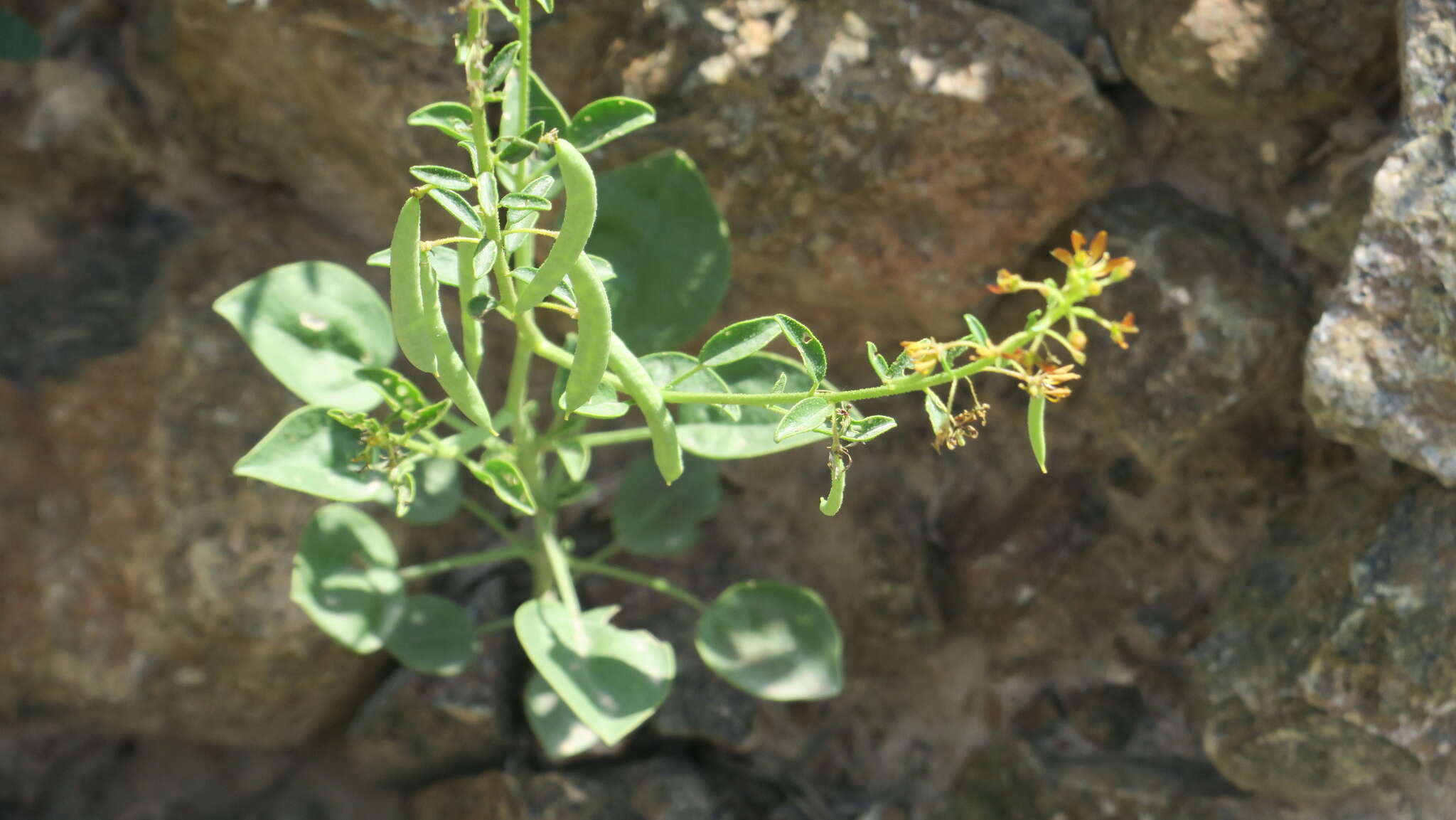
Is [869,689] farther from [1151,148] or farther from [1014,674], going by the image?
[1151,148]

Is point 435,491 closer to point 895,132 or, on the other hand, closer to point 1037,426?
point 895,132

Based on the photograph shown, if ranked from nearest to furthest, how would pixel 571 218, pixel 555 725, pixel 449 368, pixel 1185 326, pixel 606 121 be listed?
pixel 571 218
pixel 449 368
pixel 606 121
pixel 1185 326
pixel 555 725

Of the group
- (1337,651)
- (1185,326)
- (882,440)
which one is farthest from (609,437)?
(1337,651)

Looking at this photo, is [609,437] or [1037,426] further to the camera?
[609,437]

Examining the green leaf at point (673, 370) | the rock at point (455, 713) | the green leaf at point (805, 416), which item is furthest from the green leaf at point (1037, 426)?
the rock at point (455, 713)

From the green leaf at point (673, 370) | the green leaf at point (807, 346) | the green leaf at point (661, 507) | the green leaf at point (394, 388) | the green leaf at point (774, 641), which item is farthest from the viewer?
the green leaf at point (661, 507)

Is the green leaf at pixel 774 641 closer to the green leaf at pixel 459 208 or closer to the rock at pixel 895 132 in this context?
the rock at pixel 895 132
